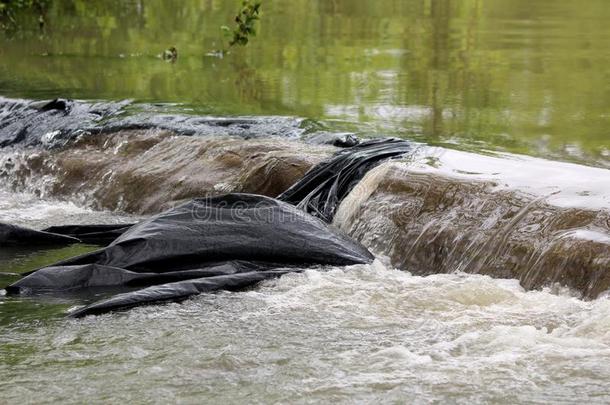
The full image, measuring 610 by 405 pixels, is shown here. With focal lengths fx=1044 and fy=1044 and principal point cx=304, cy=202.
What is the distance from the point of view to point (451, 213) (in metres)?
5.31

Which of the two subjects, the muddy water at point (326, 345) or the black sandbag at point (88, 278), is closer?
the muddy water at point (326, 345)

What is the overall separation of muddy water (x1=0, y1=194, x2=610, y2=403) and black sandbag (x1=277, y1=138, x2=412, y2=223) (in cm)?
94

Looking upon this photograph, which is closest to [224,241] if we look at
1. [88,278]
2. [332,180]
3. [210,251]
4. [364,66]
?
[210,251]

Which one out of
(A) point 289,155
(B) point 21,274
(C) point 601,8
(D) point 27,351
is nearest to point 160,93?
(A) point 289,155

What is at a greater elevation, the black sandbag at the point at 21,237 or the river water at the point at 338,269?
the river water at the point at 338,269

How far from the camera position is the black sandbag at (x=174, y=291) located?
14.8 feet

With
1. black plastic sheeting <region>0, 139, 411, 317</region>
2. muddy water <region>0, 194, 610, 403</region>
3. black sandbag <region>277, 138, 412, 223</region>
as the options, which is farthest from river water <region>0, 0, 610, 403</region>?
black sandbag <region>277, 138, 412, 223</region>

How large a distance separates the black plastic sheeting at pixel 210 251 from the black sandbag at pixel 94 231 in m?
0.56

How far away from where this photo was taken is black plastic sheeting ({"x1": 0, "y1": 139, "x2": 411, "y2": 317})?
4852 mm

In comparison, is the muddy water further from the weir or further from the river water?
the weir

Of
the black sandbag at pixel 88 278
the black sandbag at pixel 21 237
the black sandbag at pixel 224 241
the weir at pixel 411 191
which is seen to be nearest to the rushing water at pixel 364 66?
the weir at pixel 411 191

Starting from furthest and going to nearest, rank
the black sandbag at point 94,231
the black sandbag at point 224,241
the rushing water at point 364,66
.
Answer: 1. the rushing water at point 364,66
2. the black sandbag at point 94,231
3. the black sandbag at point 224,241

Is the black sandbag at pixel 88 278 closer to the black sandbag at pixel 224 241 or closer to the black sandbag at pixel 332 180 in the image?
the black sandbag at pixel 224 241

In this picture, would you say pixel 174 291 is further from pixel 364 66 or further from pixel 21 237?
pixel 364 66
